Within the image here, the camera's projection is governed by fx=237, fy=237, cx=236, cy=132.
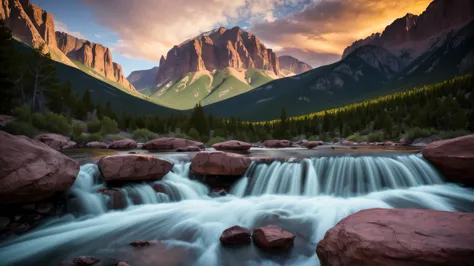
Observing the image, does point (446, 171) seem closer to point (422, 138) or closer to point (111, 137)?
point (422, 138)

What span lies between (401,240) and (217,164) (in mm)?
10899

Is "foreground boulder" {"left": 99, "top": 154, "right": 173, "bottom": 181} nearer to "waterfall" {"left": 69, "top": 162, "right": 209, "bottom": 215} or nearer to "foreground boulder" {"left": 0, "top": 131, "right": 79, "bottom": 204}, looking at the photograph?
"waterfall" {"left": 69, "top": 162, "right": 209, "bottom": 215}

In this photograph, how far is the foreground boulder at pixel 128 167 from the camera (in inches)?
484

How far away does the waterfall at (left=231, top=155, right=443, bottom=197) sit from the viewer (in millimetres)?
14180

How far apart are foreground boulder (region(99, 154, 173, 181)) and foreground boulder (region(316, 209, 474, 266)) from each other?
9.87 m

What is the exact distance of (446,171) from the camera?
14.7 m

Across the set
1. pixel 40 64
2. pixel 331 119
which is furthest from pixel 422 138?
pixel 40 64

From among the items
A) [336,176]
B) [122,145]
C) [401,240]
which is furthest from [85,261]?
[122,145]

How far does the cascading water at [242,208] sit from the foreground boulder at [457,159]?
79cm

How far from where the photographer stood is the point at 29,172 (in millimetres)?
8641

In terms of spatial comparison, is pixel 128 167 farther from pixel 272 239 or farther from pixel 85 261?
pixel 272 239

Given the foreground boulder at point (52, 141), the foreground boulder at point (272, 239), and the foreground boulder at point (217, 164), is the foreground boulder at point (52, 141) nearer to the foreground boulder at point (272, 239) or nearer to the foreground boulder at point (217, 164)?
the foreground boulder at point (217, 164)

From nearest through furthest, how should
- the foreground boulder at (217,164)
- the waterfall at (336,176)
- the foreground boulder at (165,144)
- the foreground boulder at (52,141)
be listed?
the waterfall at (336,176) < the foreground boulder at (217,164) < the foreground boulder at (52,141) < the foreground boulder at (165,144)

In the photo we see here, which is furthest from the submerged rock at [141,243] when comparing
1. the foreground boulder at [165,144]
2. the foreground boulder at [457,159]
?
the foreground boulder at [165,144]
